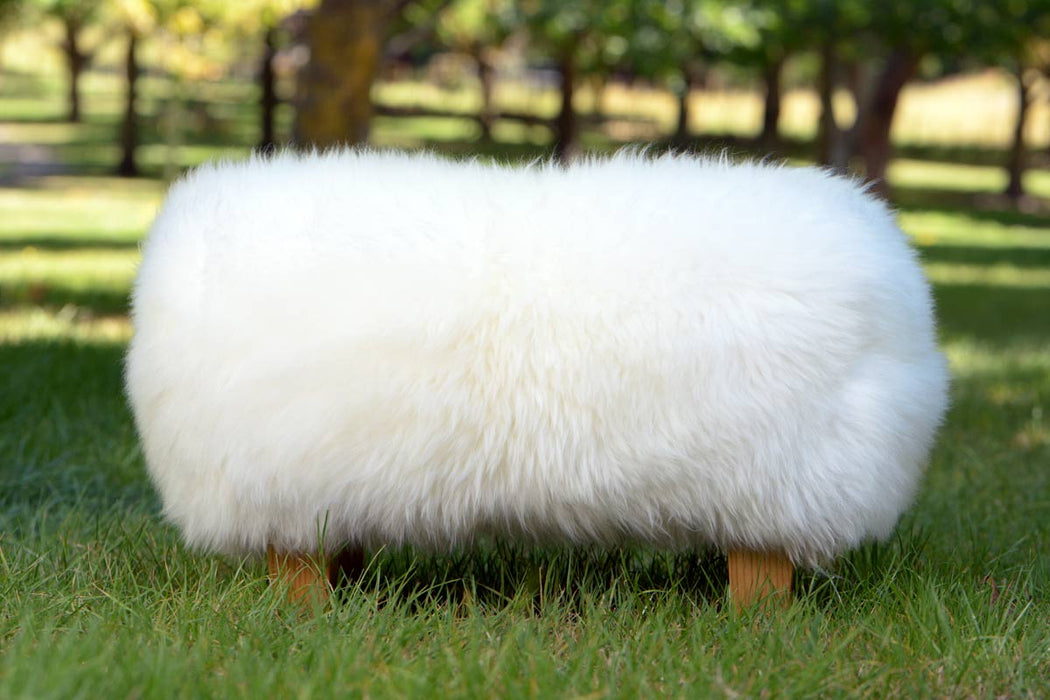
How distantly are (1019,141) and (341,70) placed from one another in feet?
63.0

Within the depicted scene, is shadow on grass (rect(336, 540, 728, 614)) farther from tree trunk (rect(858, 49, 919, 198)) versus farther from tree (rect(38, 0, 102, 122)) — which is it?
tree (rect(38, 0, 102, 122))

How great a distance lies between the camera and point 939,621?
2.64 metres

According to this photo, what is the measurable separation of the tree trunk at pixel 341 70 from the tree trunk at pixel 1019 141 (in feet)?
58.1

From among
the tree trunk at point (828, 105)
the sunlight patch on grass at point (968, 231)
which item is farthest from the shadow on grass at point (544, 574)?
the tree trunk at point (828, 105)

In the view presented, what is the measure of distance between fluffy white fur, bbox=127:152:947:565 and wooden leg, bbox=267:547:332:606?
0.06 meters

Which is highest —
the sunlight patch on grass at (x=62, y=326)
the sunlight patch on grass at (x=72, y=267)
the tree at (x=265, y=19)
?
the tree at (x=265, y=19)

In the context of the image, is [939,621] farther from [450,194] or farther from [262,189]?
[262,189]

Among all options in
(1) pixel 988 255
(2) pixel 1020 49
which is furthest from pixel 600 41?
(1) pixel 988 255

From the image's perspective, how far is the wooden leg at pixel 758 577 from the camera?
274 cm

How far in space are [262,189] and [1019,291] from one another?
10755 mm

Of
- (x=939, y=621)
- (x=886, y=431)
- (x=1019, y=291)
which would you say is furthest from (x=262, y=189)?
(x=1019, y=291)

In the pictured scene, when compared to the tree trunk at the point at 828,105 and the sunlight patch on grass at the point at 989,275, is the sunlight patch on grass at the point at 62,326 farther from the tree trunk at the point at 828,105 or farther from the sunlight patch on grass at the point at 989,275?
the tree trunk at the point at 828,105

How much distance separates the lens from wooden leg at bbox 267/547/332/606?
2707mm

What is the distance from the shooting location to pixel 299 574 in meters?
2.77
